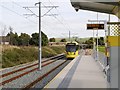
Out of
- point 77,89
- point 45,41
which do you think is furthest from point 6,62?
point 45,41

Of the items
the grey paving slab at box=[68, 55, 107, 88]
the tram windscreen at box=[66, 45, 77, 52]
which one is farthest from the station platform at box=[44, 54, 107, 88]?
the tram windscreen at box=[66, 45, 77, 52]

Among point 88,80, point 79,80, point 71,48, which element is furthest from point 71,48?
point 79,80

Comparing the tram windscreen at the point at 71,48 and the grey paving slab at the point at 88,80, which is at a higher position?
the tram windscreen at the point at 71,48

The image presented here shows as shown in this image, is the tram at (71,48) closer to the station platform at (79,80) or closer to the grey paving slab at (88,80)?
the station platform at (79,80)

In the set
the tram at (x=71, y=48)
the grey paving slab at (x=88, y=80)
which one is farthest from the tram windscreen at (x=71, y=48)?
the grey paving slab at (x=88, y=80)

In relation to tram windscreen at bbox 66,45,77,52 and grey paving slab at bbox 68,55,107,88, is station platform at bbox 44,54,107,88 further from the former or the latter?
tram windscreen at bbox 66,45,77,52

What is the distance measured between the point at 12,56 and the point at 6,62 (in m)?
4.93

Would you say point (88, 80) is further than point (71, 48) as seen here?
No

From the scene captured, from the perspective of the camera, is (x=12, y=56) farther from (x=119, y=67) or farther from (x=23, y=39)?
(x=23, y=39)

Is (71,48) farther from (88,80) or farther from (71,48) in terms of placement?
(88,80)

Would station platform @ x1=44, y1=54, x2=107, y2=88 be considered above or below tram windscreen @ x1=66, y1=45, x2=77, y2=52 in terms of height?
below

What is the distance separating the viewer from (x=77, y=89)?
11461mm

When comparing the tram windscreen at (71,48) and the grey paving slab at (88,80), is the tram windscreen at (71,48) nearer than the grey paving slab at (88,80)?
No

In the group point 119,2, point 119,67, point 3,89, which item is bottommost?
point 3,89
